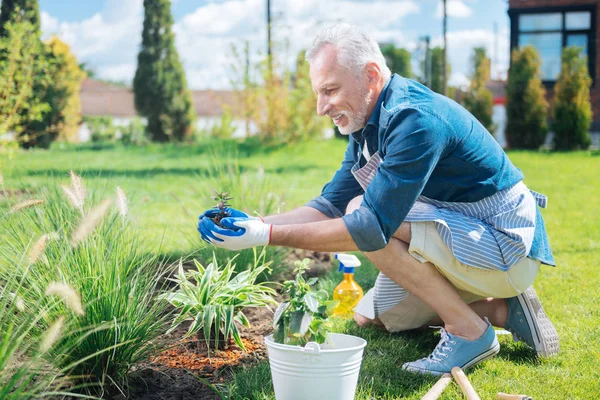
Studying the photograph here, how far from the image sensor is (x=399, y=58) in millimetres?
22531

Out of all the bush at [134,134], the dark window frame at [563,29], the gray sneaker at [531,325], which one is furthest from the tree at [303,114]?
the gray sneaker at [531,325]

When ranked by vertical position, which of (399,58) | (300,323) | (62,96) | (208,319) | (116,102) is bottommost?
(208,319)

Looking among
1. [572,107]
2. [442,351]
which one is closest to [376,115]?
[442,351]

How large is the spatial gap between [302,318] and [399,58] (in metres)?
21.4

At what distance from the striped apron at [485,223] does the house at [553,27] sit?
13676mm

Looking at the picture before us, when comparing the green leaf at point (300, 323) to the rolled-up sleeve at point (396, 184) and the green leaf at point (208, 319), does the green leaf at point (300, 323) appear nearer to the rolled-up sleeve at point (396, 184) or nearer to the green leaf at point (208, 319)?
the rolled-up sleeve at point (396, 184)

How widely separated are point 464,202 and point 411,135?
1.57 feet

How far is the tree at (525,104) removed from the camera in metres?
13.1

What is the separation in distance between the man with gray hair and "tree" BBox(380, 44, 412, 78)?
19651 mm

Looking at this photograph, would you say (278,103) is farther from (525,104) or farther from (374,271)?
(374,271)

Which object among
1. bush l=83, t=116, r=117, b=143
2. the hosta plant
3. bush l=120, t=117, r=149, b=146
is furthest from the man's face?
bush l=83, t=116, r=117, b=143

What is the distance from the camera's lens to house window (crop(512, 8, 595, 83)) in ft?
50.8

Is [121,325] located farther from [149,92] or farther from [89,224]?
[149,92]

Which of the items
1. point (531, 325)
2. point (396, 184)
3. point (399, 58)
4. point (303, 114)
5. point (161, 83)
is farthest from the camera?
point (399, 58)
